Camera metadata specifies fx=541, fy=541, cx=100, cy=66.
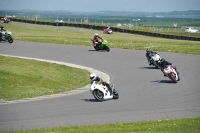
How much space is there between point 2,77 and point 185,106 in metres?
10.6

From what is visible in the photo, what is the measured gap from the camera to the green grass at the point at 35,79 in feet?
80.2

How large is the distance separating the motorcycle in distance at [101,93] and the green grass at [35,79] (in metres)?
3.24

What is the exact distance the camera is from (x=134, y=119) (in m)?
17.1

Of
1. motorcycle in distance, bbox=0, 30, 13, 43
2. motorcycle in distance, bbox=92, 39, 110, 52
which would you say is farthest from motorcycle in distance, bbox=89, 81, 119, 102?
motorcycle in distance, bbox=0, 30, 13, 43

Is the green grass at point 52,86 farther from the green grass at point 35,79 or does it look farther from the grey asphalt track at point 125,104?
the grey asphalt track at point 125,104

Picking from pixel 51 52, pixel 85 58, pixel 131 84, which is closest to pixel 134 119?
pixel 131 84

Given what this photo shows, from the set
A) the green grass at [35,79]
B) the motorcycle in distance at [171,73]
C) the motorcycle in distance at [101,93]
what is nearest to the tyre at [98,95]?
the motorcycle in distance at [101,93]

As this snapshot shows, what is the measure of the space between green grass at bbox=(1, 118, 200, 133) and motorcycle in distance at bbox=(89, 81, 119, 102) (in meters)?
5.49

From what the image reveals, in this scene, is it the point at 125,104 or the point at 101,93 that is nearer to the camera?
the point at 125,104

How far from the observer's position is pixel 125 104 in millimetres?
20297

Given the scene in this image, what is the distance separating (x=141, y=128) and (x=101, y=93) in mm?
6707

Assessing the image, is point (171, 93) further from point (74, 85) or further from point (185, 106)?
point (74, 85)

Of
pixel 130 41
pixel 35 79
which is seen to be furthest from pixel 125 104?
pixel 130 41

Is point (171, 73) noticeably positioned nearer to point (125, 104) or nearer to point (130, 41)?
point (125, 104)
